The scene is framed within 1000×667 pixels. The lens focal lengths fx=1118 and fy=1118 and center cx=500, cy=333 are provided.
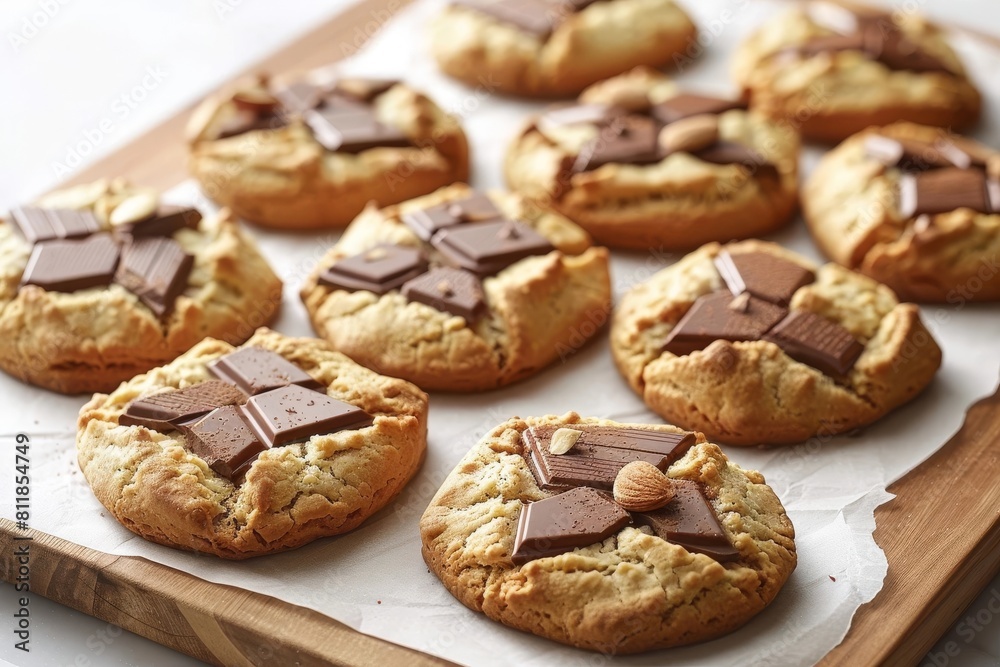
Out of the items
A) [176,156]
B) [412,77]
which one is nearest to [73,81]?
[176,156]

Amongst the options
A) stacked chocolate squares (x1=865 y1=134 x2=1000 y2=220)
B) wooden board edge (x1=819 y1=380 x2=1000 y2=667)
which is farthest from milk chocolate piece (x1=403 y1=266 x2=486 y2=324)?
stacked chocolate squares (x1=865 y1=134 x2=1000 y2=220)

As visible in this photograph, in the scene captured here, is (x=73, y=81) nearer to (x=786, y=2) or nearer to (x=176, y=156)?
(x=176, y=156)

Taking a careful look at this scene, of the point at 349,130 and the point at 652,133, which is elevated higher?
the point at 349,130

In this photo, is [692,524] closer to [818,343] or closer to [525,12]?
[818,343]

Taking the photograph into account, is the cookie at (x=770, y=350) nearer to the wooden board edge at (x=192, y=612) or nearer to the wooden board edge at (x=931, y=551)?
the wooden board edge at (x=931, y=551)

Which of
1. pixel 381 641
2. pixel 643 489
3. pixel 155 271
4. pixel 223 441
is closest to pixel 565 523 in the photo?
pixel 643 489

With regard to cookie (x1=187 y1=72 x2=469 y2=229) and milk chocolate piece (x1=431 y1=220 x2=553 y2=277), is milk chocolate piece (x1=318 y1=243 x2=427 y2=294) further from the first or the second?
cookie (x1=187 y1=72 x2=469 y2=229)

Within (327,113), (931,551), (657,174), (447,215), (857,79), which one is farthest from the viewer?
(857,79)

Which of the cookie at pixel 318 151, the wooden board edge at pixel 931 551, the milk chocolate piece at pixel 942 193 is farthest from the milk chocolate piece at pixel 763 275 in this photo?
the cookie at pixel 318 151
